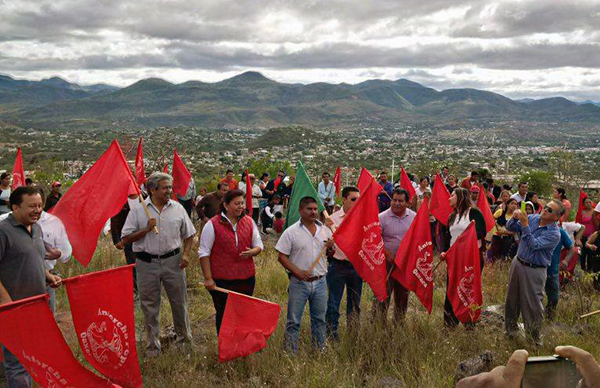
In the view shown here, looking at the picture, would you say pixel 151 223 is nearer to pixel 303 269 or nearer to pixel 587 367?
pixel 303 269

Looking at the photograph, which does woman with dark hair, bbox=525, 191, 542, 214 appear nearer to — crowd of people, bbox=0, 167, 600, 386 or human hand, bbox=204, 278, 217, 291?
crowd of people, bbox=0, 167, 600, 386

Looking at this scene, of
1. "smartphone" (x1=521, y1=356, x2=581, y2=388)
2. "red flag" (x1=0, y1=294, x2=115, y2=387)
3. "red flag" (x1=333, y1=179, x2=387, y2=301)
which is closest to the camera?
"smartphone" (x1=521, y1=356, x2=581, y2=388)

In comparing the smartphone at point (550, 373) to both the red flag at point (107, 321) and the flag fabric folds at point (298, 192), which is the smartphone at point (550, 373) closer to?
the red flag at point (107, 321)

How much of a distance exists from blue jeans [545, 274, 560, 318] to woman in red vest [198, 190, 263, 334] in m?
4.12

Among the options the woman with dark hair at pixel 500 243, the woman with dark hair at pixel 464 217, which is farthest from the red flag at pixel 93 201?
the woman with dark hair at pixel 500 243

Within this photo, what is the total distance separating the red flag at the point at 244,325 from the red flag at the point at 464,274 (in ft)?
7.70

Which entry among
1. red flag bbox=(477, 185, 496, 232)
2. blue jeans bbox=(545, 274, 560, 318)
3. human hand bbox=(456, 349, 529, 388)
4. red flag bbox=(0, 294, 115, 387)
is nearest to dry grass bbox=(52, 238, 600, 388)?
blue jeans bbox=(545, 274, 560, 318)

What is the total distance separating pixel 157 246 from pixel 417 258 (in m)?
3.06

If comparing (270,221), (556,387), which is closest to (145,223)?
(556,387)

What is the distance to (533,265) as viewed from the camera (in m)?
6.37

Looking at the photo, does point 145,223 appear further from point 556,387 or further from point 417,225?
point 556,387

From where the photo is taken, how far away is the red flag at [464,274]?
6668mm

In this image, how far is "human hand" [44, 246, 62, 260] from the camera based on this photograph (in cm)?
545

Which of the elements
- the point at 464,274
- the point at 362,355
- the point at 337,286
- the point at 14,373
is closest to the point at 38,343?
the point at 14,373
